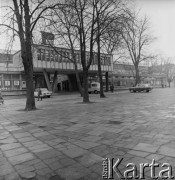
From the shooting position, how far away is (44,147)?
4.45 metres

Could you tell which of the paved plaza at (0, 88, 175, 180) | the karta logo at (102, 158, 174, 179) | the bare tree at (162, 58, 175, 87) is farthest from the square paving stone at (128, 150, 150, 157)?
the bare tree at (162, 58, 175, 87)

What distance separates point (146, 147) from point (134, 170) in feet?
3.77

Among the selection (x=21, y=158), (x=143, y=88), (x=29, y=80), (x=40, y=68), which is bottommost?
(x=21, y=158)

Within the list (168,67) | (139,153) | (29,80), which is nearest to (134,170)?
(139,153)

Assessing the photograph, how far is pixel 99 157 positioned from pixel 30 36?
36.4 feet

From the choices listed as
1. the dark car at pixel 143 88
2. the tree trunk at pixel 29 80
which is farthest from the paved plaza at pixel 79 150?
the dark car at pixel 143 88

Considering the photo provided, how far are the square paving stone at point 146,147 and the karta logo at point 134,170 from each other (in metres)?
0.53

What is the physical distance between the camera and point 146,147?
4059 mm

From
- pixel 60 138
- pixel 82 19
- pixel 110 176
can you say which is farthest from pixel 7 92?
pixel 110 176

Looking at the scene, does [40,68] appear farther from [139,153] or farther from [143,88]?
[139,153]

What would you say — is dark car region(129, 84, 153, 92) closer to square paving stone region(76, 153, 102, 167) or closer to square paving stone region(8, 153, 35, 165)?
square paving stone region(76, 153, 102, 167)

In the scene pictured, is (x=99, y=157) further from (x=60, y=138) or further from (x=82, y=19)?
(x=82, y=19)

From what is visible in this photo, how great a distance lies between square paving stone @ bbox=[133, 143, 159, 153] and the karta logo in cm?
53

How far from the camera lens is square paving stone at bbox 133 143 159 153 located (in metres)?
3.86
